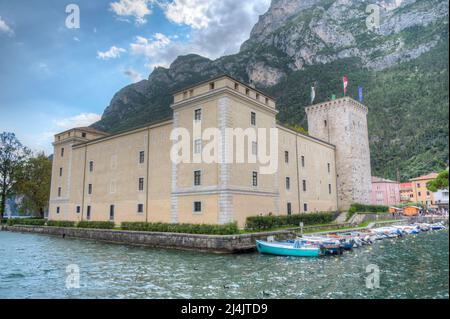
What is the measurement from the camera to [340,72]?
11812 centimetres

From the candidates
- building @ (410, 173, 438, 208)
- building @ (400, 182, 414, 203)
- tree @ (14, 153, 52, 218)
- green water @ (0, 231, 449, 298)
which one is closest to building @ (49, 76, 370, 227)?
green water @ (0, 231, 449, 298)

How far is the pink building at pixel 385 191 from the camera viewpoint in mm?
65875

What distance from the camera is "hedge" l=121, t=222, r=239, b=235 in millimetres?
23547

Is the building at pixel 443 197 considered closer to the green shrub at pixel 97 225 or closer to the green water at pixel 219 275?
the green water at pixel 219 275

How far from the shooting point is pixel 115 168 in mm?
39281

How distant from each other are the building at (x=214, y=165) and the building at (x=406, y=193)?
128 feet

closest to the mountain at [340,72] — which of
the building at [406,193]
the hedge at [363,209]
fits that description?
the building at [406,193]

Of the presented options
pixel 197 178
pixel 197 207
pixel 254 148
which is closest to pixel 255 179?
pixel 254 148

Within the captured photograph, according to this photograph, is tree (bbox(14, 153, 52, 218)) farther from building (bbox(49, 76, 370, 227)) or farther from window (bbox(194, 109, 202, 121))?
window (bbox(194, 109, 202, 121))

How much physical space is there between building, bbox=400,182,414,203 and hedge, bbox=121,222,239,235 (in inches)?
2898

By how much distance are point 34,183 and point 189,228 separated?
144 ft

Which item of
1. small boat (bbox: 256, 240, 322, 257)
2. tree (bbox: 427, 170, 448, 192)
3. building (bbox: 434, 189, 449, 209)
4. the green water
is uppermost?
tree (bbox: 427, 170, 448, 192)
